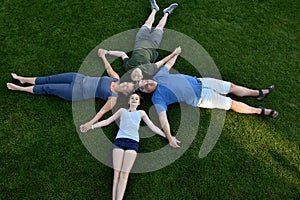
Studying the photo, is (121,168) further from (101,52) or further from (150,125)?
(101,52)

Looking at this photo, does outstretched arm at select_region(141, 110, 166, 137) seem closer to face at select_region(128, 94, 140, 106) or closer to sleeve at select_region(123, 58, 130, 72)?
face at select_region(128, 94, 140, 106)

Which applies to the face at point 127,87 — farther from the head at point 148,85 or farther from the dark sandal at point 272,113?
the dark sandal at point 272,113

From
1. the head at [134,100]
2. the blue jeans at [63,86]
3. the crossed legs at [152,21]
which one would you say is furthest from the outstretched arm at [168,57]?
the blue jeans at [63,86]

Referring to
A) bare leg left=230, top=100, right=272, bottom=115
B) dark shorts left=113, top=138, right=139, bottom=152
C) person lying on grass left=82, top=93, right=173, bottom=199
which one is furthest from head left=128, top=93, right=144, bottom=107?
bare leg left=230, top=100, right=272, bottom=115

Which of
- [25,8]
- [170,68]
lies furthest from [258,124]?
[25,8]

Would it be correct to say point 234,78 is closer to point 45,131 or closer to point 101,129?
point 101,129

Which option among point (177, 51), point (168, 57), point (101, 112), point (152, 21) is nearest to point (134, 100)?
point (101, 112)

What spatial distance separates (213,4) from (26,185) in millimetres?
4251

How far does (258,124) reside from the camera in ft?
14.6

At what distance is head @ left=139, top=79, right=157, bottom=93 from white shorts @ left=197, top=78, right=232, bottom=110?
0.66 metres

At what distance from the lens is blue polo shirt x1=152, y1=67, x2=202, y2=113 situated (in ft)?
14.5

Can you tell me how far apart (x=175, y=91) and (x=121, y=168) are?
4.18 ft

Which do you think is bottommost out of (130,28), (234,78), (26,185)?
(26,185)

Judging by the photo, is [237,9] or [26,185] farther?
[237,9]
